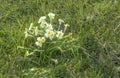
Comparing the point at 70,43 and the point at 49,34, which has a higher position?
the point at 49,34

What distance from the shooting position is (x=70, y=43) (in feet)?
8.81

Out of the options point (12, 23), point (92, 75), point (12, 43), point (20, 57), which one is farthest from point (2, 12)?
point (92, 75)

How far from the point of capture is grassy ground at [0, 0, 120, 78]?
2.52 m

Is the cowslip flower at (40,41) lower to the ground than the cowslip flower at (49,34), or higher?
lower

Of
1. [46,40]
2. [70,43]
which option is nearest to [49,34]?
[46,40]

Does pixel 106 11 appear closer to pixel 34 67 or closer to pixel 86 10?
pixel 86 10

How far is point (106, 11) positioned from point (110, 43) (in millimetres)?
446

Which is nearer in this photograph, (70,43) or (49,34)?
(49,34)

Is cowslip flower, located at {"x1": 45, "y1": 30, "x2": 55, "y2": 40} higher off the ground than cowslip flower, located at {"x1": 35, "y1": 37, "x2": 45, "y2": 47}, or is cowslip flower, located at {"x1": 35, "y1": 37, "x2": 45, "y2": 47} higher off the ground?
cowslip flower, located at {"x1": 45, "y1": 30, "x2": 55, "y2": 40}

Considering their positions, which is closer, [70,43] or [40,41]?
[40,41]

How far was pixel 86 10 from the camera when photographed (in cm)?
308

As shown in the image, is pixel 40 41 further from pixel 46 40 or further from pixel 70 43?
pixel 70 43

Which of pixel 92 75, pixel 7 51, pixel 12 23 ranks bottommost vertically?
pixel 92 75

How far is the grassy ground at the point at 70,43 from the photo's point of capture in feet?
8.27
